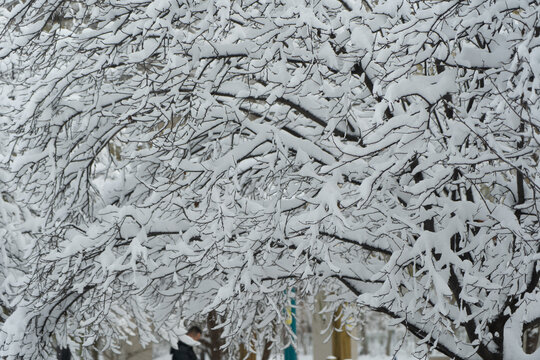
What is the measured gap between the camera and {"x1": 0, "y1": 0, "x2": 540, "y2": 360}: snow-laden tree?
6.10 m

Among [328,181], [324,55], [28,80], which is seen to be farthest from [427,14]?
[28,80]

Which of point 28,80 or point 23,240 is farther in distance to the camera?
point 23,240

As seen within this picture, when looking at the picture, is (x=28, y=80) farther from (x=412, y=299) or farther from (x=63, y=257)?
(x=412, y=299)

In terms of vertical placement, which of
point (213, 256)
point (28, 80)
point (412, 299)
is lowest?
point (412, 299)

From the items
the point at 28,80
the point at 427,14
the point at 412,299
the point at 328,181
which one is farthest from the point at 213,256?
the point at 28,80

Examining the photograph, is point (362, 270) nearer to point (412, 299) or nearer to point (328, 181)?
point (412, 299)

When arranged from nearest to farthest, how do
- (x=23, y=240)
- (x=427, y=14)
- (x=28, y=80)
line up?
(x=427, y=14) → (x=28, y=80) → (x=23, y=240)

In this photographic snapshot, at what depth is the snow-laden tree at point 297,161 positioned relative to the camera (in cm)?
610

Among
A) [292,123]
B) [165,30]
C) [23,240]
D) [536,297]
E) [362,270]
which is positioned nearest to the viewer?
[165,30]

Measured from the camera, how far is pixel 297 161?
6.91m

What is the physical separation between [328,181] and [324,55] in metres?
1.05

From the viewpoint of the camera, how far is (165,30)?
21.3ft

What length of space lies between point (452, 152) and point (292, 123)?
270 centimetres

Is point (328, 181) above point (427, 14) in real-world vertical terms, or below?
below
